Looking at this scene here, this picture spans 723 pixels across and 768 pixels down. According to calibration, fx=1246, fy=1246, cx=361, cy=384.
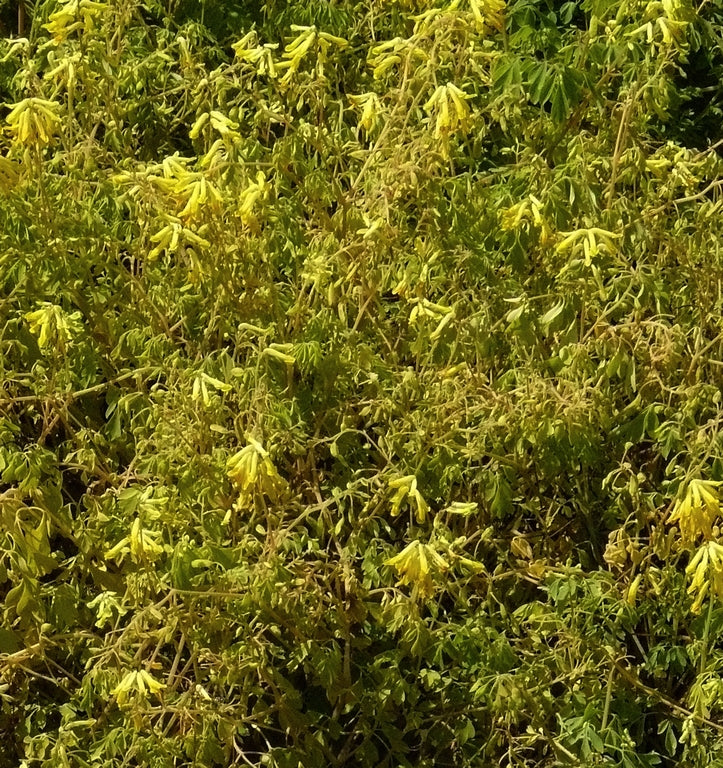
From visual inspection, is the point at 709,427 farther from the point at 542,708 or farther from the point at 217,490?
the point at 217,490

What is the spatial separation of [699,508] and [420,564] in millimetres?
516

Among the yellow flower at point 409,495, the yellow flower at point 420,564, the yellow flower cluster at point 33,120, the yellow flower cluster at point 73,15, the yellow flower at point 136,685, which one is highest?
the yellow flower cluster at point 73,15

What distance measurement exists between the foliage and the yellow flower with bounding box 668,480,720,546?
0.06m

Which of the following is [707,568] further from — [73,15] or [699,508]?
[73,15]

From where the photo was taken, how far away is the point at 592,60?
2709mm

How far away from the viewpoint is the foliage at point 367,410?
252cm

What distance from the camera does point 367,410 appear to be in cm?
266

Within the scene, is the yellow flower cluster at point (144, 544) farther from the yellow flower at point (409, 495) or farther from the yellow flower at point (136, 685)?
the yellow flower at point (409, 495)

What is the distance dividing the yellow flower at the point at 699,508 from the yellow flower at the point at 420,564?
449 mm

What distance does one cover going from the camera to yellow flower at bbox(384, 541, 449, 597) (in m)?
2.31

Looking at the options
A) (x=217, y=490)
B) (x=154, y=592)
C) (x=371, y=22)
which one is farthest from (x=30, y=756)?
(x=371, y=22)

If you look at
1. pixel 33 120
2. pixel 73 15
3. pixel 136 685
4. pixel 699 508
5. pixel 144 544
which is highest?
pixel 73 15

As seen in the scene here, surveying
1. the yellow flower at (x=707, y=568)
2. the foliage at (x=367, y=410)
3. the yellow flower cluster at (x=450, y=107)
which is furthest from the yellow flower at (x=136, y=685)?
the yellow flower cluster at (x=450, y=107)

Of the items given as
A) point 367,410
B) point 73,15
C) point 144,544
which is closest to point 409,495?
point 367,410
